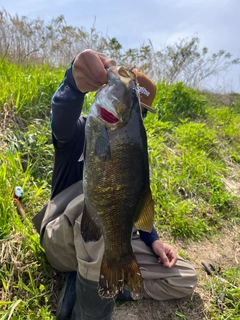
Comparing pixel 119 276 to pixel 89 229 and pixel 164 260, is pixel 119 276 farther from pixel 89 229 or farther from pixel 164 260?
pixel 164 260

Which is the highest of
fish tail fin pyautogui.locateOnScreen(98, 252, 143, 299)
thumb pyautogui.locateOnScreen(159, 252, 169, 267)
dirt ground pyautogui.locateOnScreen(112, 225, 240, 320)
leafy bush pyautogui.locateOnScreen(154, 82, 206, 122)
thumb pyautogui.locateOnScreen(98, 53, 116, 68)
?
leafy bush pyautogui.locateOnScreen(154, 82, 206, 122)

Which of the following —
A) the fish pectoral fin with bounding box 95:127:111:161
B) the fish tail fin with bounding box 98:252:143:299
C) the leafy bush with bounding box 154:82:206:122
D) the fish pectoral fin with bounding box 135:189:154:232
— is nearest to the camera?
the fish pectoral fin with bounding box 95:127:111:161

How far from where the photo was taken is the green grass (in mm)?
2270

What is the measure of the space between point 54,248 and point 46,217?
0.79 feet

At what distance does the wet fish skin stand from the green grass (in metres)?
1.02

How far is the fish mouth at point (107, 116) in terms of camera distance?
136 centimetres

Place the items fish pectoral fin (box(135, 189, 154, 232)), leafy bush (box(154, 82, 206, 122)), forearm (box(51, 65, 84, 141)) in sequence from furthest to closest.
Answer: leafy bush (box(154, 82, 206, 122)) → forearm (box(51, 65, 84, 141)) → fish pectoral fin (box(135, 189, 154, 232))

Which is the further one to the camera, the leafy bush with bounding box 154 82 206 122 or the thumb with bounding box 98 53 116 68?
the leafy bush with bounding box 154 82 206 122

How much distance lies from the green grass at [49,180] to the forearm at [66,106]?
91cm

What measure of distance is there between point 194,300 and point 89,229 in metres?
1.41

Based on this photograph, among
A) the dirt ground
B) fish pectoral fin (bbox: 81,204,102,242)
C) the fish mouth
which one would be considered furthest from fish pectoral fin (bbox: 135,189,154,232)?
the dirt ground

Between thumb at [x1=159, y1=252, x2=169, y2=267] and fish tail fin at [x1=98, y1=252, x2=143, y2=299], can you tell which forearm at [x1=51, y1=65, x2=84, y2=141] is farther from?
thumb at [x1=159, y1=252, x2=169, y2=267]

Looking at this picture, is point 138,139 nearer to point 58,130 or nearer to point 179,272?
point 58,130

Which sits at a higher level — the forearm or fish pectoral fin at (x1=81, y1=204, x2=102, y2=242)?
the forearm
